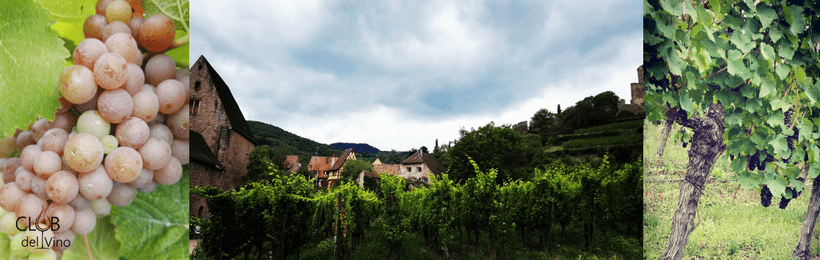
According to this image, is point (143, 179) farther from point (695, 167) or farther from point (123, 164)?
point (695, 167)

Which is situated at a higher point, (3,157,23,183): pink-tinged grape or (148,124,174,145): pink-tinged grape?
(148,124,174,145): pink-tinged grape

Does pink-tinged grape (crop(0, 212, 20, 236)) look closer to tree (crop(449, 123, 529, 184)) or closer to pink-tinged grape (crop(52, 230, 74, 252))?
pink-tinged grape (crop(52, 230, 74, 252))

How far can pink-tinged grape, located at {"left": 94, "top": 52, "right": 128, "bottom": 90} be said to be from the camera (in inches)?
47.3

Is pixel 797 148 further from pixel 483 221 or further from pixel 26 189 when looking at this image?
pixel 26 189

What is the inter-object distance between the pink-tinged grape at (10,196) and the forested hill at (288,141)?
844mm

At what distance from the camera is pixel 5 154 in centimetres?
130

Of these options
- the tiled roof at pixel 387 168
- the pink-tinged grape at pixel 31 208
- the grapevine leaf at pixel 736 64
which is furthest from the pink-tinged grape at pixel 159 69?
the grapevine leaf at pixel 736 64

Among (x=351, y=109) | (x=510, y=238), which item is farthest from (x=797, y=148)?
(x=351, y=109)

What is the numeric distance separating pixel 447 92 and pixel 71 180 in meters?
1.88

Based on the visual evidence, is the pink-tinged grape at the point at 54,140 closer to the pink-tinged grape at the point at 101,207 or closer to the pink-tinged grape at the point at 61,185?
the pink-tinged grape at the point at 61,185

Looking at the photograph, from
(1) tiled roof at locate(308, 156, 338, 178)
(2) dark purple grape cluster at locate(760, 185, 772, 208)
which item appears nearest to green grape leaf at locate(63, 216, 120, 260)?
(1) tiled roof at locate(308, 156, 338, 178)

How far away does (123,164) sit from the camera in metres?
1.21

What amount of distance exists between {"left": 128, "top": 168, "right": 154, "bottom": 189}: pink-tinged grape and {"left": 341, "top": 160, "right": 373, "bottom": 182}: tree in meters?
1.04

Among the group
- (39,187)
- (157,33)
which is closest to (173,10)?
(157,33)
